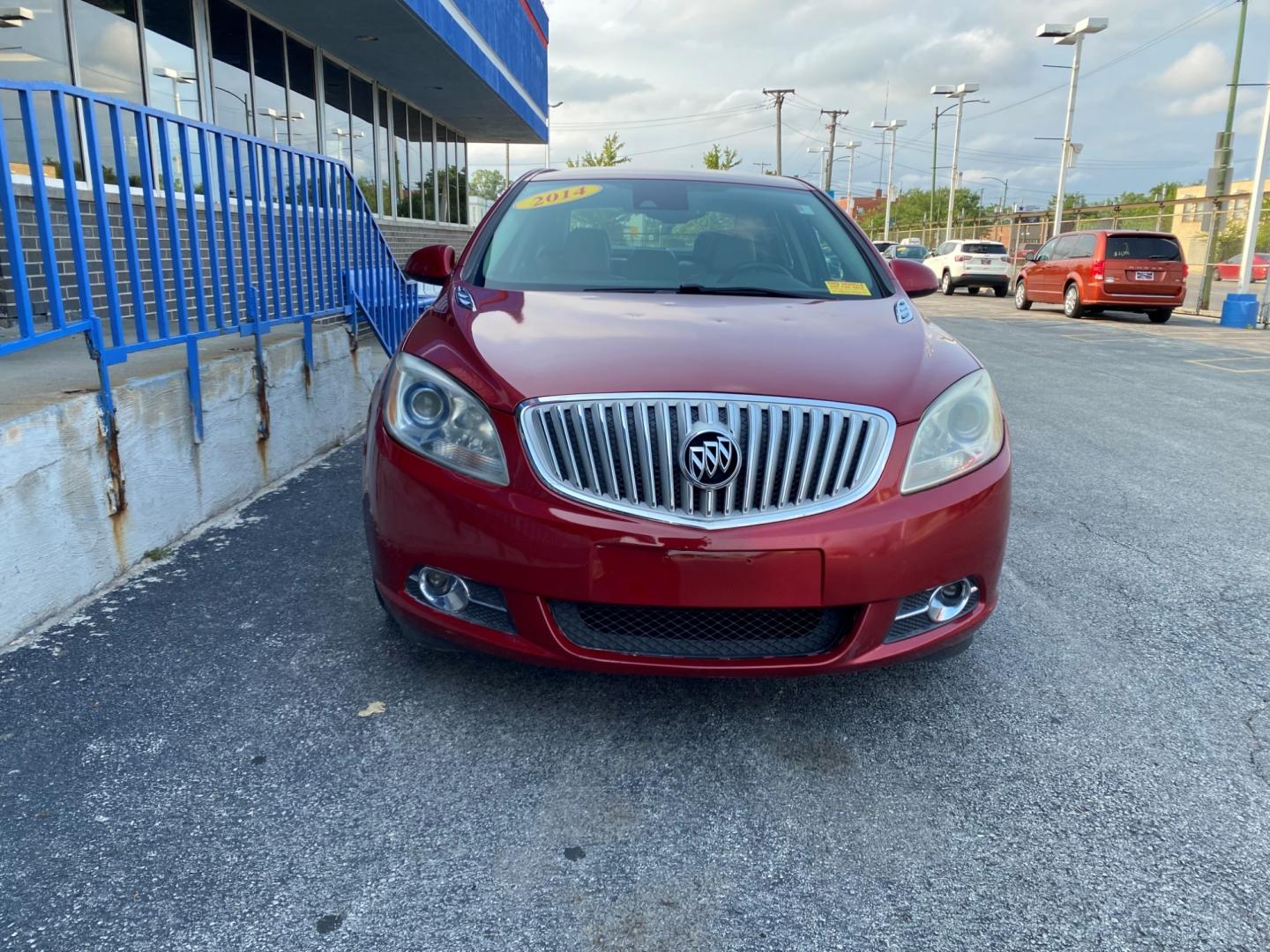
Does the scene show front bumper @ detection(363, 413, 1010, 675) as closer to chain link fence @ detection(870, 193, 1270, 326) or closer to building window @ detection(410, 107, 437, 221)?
building window @ detection(410, 107, 437, 221)

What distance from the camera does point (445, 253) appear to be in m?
3.95

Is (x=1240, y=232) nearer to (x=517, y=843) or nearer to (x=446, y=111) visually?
(x=446, y=111)

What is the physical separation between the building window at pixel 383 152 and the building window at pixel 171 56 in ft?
18.3

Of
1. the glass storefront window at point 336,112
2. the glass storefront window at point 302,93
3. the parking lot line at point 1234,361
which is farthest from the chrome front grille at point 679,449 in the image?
the glass storefront window at point 336,112

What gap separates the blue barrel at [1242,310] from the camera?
17.2 meters

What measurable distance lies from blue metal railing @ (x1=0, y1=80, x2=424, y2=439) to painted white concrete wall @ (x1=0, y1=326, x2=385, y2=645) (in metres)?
0.15

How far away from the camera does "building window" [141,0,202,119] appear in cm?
813

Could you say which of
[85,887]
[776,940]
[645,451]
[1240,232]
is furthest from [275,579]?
[1240,232]

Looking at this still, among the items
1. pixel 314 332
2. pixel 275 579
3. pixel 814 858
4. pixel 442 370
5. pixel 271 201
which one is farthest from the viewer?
pixel 314 332

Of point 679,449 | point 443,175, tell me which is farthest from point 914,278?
point 443,175

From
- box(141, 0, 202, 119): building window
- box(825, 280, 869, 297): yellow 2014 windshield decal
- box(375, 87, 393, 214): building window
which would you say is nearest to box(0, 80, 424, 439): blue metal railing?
box(141, 0, 202, 119): building window

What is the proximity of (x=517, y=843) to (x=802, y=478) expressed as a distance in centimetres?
106

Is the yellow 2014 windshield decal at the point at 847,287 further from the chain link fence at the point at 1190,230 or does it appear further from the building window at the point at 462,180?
the building window at the point at 462,180

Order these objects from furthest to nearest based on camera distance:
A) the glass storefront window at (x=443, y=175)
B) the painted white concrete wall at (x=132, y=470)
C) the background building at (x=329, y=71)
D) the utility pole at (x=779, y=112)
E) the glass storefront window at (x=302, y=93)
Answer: the utility pole at (x=779, y=112) → the glass storefront window at (x=443, y=175) → the glass storefront window at (x=302, y=93) → the background building at (x=329, y=71) → the painted white concrete wall at (x=132, y=470)
